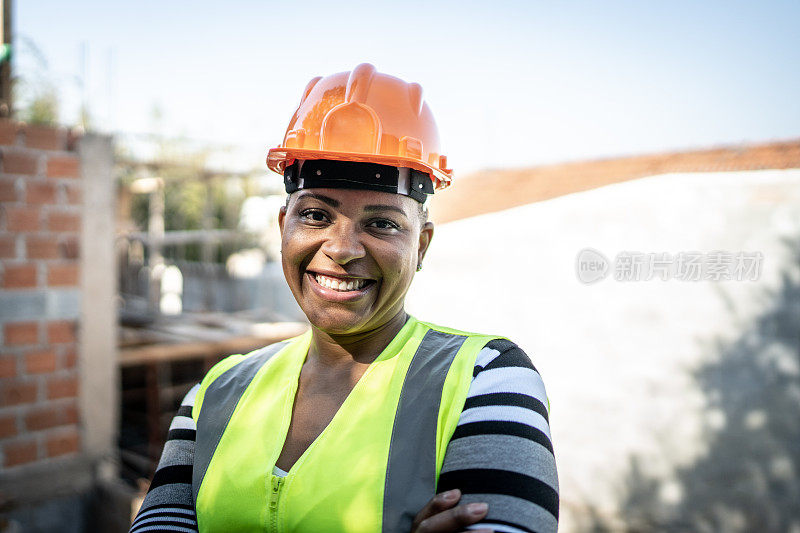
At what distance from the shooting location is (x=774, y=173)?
676 centimetres

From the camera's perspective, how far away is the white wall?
6.86 metres

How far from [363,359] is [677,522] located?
687 centimetres

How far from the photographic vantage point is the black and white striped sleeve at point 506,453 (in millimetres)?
1185

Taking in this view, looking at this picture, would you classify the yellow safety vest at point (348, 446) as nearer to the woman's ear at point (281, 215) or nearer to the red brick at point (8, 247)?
the woman's ear at point (281, 215)

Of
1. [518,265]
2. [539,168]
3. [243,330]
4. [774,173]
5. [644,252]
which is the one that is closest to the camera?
[243,330]

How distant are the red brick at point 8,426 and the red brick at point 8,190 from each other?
1244 millimetres

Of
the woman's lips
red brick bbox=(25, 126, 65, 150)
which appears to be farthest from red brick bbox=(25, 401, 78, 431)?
the woman's lips

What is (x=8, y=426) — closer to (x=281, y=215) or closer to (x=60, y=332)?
(x=60, y=332)

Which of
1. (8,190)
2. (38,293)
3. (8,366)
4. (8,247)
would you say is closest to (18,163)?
(8,190)

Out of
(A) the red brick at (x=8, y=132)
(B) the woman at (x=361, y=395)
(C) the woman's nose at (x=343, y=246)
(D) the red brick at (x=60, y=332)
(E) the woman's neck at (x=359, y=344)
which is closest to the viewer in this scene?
(B) the woman at (x=361, y=395)

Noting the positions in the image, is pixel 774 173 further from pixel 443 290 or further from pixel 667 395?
pixel 443 290

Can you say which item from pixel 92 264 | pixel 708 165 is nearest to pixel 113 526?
pixel 92 264

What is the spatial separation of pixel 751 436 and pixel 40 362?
683 centimetres

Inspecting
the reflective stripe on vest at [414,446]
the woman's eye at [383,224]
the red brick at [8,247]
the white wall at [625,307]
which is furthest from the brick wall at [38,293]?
the white wall at [625,307]
